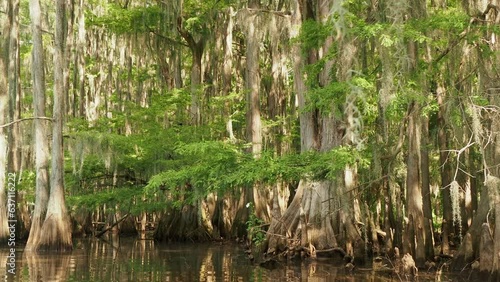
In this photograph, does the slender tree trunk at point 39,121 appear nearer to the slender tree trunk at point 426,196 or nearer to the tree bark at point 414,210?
the slender tree trunk at point 426,196

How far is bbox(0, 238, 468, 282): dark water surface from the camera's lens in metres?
12.0

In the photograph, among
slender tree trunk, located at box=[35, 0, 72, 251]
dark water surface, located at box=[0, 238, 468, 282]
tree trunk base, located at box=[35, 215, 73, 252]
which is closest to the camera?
dark water surface, located at box=[0, 238, 468, 282]

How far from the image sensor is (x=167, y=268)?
545 inches

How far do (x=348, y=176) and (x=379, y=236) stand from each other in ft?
10.8

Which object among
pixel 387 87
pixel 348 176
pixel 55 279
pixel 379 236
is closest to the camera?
pixel 387 87

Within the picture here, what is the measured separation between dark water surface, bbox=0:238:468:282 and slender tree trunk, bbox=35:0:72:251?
554 millimetres

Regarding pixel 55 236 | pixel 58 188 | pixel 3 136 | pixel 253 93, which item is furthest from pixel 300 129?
pixel 3 136

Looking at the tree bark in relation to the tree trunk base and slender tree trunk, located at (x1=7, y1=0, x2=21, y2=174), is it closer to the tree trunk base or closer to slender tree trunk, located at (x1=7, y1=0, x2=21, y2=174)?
the tree trunk base

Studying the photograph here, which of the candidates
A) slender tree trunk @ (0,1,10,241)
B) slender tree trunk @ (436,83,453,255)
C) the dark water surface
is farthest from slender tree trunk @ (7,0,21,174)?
slender tree trunk @ (436,83,453,255)

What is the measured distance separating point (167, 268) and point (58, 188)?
5.46 meters

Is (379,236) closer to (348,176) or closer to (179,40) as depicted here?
(348,176)

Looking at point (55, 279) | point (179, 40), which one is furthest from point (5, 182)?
point (55, 279)

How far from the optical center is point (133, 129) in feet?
83.9

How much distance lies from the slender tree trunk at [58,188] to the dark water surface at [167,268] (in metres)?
0.55
